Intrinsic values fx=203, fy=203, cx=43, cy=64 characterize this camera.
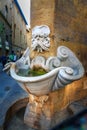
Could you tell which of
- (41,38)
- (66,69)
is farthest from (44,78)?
(41,38)

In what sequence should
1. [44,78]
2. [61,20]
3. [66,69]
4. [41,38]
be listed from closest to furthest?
1. [44,78]
2. [66,69]
3. [41,38]
4. [61,20]

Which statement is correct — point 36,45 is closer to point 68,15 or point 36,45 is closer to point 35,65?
point 35,65

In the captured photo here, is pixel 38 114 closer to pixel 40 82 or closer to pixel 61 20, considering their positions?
pixel 40 82

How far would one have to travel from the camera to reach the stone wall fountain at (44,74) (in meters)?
2.42

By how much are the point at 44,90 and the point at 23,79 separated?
30 centimetres

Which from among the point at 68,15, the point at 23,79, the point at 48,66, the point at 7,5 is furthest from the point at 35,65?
the point at 7,5

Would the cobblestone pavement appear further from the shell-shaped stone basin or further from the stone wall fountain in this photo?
the shell-shaped stone basin

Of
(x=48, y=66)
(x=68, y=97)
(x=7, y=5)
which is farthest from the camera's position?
(x=7, y=5)

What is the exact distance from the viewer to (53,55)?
2770 millimetres

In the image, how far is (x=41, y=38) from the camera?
2709mm

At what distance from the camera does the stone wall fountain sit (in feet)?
7.95

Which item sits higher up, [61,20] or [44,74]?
[61,20]

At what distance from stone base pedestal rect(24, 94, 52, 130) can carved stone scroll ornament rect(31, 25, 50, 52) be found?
2.20 feet

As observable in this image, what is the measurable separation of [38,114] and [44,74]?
0.67m
